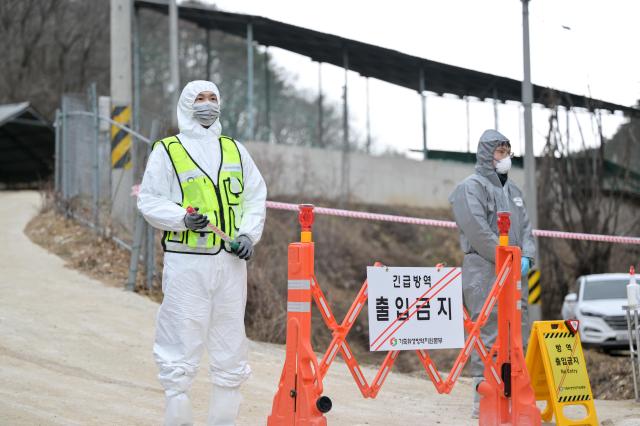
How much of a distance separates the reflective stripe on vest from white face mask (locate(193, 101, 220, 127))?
19 centimetres

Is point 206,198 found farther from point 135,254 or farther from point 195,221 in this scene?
point 135,254

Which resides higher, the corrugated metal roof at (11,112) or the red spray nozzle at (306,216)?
the corrugated metal roof at (11,112)

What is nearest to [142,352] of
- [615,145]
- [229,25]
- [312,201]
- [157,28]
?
[312,201]

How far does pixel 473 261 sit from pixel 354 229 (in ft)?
67.9

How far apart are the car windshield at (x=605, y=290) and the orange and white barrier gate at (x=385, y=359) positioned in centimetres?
1253

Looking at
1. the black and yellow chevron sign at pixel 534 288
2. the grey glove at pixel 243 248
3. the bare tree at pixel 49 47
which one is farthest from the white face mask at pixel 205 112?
the bare tree at pixel 49 47

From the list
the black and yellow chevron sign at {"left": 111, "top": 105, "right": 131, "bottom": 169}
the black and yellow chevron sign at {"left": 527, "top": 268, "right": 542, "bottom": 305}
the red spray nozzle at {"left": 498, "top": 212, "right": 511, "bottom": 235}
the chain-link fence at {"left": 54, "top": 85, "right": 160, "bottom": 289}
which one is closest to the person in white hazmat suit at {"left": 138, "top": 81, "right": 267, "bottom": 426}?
the red spray nozzle at {"left": 498, "top": 212, "right": 511, "bottom": 235}

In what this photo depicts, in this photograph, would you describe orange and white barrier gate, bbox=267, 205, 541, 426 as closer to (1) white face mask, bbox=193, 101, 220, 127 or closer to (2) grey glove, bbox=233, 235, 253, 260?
(2) grey glove, bbox=233, 235, 253, 260

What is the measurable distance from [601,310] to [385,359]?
12500 mm

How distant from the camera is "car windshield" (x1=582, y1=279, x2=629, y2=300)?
1956 centimetres

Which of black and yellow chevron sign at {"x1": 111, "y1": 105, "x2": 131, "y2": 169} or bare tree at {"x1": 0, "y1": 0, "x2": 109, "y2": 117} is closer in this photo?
black and yellow chevron sign at {"x1": 111, "y1": 105, "x2": 131, "y2": 169}

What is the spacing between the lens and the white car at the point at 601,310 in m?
18.4

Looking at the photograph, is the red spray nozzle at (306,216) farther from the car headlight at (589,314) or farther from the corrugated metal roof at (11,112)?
the corrugated metal roof at (11,112)

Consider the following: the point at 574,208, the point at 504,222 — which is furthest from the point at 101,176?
the point at 574,208
